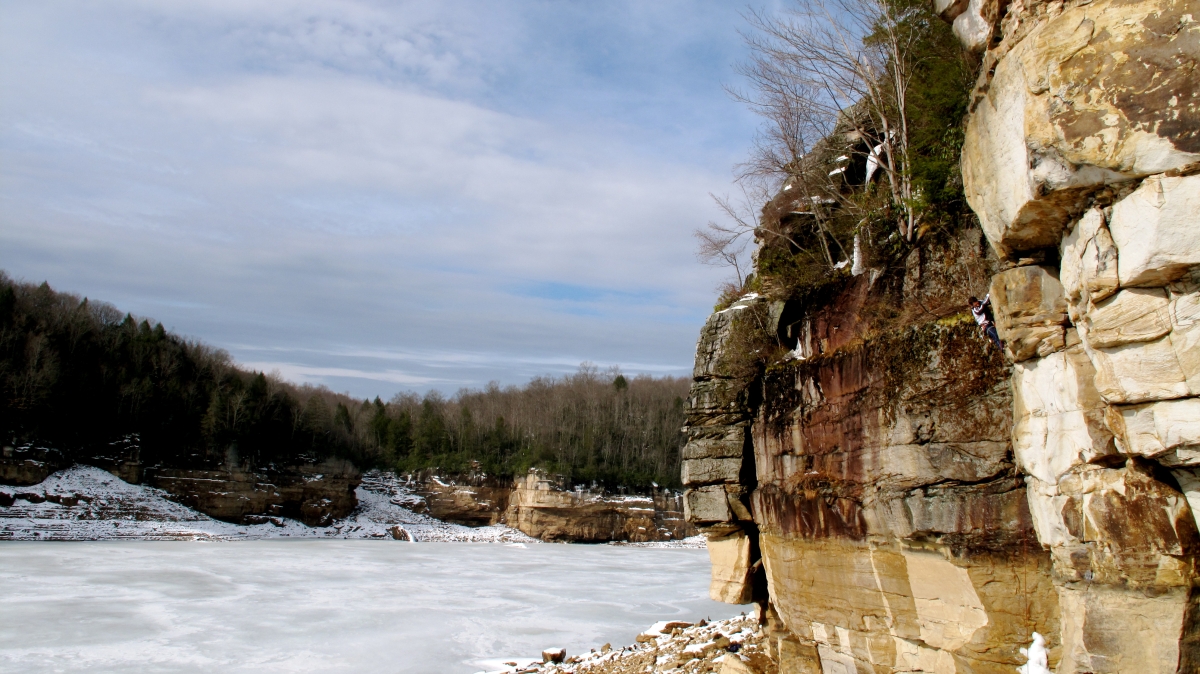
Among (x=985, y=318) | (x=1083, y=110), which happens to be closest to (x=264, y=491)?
(x=985, y=318)

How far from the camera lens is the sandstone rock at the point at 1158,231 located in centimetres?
502

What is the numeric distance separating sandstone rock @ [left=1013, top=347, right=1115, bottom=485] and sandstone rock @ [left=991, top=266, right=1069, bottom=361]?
142 millimetres

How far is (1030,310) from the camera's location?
689 cm

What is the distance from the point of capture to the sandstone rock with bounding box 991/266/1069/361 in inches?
264

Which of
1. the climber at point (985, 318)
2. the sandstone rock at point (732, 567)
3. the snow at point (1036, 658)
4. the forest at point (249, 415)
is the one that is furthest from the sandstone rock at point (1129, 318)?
the forest at point (249, 415)

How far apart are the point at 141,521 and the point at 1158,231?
59.8m

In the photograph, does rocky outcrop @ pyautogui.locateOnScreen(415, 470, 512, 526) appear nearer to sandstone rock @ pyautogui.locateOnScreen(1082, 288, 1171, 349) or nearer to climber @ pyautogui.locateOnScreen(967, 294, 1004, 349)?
climber @ pyautogui.locateOnScreen(967, 294, 1004, 349)

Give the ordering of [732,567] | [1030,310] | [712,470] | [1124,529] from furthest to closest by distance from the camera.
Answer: [732,567]
[712,470]
[1030,310]
[1124,529]

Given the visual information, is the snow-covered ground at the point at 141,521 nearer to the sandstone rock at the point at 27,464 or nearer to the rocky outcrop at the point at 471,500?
the sandstone rock at the point at 27,464

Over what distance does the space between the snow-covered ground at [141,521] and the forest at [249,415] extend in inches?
170

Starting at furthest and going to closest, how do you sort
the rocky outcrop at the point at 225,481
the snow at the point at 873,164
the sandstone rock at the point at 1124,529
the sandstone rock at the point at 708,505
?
the rocky outcrop at the point at 225,481
the sandstone rock at the point at 708,505
the snow at the point at 873,164
the sandstone rock at the point at 1124,529

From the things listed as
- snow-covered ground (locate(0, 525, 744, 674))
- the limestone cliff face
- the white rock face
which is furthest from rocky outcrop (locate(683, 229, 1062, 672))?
the limestone cliff face

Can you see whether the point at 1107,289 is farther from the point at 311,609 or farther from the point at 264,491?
the point at 264,491

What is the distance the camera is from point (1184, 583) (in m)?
5.70
